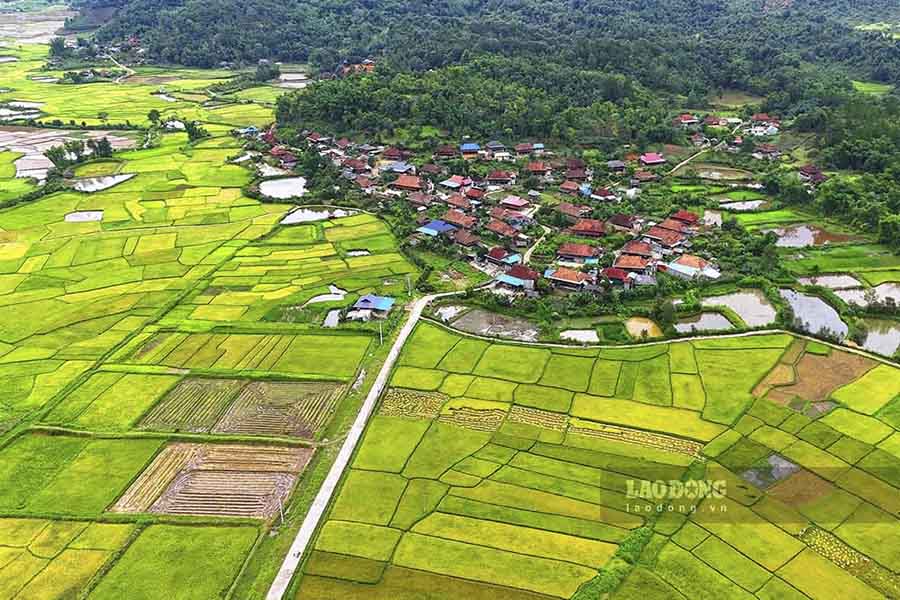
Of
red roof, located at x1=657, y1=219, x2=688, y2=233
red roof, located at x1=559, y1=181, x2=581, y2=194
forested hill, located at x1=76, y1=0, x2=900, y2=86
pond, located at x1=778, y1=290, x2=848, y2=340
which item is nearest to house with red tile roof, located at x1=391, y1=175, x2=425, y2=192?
red roof, located at x1=559, y1=181, x2=581, y2=194

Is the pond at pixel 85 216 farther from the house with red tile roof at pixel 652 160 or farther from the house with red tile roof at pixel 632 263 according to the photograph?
the house with red tile roof at pixel 652 160

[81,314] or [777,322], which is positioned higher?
[777,322]

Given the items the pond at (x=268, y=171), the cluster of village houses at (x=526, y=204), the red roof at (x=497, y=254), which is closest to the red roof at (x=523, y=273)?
the cluster of village houses at (x=526, y=204)

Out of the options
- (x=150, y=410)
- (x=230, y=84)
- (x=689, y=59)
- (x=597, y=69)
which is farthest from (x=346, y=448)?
(x=230, y=84)

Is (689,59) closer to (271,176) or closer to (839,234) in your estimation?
(839,234)

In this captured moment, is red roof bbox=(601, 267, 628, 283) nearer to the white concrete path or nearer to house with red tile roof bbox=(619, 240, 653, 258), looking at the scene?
house with red tile roof bbox=(619, 240, 653, 258)

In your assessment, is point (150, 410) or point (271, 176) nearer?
point (150, 410)
